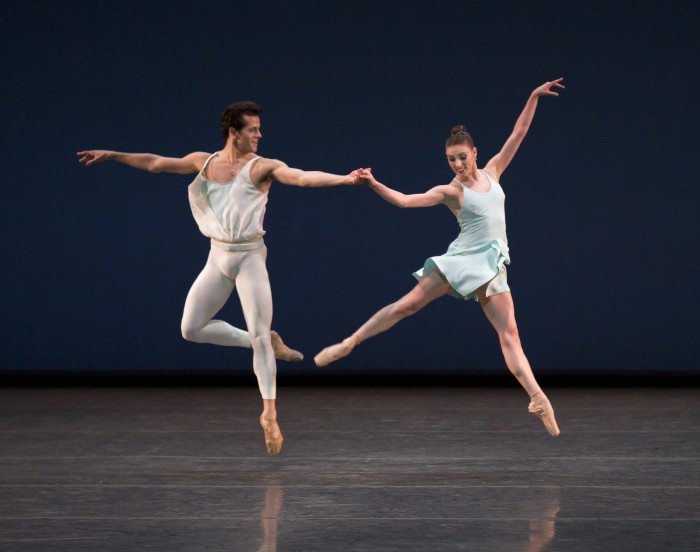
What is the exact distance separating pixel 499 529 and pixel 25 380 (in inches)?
181

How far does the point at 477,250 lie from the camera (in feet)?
15.7

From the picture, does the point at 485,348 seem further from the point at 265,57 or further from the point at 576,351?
the point at 265,57

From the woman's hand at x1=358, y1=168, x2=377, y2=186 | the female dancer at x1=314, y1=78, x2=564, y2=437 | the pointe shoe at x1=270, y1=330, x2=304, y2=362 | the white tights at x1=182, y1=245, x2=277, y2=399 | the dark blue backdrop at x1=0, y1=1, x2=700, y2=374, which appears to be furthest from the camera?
the dark blue backdrop at x1=0, y1=1, x2=700, y2=374

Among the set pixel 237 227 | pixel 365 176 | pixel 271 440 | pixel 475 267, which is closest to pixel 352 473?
pixel 271 440

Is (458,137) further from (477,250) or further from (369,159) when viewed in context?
(369,159)

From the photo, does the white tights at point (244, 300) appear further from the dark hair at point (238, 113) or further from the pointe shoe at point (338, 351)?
the dark hair at point (238, 113)

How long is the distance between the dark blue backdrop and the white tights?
262 centimetres

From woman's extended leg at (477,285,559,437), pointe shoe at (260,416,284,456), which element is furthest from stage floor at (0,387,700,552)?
woman's extended leg at (477,285,559,437)

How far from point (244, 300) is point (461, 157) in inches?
42.3

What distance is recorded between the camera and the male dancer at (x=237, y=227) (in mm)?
4594

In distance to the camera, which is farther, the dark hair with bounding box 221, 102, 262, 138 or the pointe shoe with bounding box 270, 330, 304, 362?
the pointe shoe with bounding box 270, 330, 304, 362

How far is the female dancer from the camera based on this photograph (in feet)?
15.4

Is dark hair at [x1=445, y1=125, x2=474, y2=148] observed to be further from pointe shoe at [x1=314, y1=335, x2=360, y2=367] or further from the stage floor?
the stage floor

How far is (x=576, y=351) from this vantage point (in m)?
7.29
